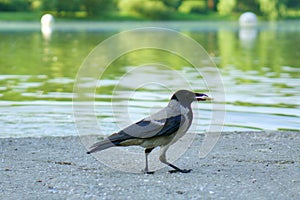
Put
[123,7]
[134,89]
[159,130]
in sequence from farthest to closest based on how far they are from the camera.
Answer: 1. [123,7]
2. [134,89]
3. [159,130]

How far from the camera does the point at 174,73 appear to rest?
23984 mm

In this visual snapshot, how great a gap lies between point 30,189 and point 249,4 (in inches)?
3184

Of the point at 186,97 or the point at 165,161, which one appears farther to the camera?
the point at 165,161

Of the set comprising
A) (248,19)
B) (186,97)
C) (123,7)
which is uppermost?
(186,97)

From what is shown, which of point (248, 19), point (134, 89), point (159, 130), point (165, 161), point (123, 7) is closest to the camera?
point (159, 130)

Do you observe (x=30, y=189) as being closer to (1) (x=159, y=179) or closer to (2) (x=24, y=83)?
(1) (x=159, y=179)

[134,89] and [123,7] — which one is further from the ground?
[134,89]

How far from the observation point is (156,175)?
8352 millimetres

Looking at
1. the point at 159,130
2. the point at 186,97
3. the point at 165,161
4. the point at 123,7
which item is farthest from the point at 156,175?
the point at 123,7

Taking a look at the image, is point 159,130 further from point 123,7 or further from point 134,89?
point 123,7

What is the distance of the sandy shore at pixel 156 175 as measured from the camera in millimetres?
7445

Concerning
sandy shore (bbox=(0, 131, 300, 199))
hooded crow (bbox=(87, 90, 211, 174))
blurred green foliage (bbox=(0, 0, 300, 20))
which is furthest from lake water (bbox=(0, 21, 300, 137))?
blurred green foliage (bbox=(0, 0, 300, 20))

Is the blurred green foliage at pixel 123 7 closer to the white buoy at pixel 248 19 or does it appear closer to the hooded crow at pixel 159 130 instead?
the white buoy at pixel 248 19

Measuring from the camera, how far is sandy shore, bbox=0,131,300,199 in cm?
745
